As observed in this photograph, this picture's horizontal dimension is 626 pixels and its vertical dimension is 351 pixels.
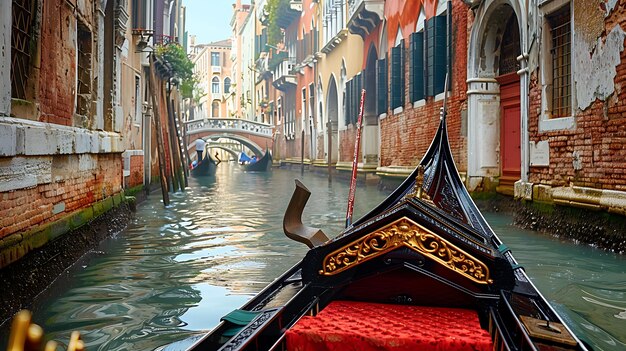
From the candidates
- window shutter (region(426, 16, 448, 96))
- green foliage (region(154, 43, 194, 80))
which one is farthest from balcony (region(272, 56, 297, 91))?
window shutter (region(426, 16, 448, 96))

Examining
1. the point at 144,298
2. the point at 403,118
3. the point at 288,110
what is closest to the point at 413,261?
the point at 144,298

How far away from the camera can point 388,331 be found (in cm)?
159

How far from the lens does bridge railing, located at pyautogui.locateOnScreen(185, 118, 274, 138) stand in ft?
71.2

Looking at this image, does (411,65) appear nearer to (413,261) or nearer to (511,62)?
(511,62)

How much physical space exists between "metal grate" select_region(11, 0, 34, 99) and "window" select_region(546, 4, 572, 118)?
3295 mm

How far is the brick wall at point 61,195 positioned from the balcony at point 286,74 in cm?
1508

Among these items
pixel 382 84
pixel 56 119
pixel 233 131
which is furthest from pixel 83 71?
pixel 233 131

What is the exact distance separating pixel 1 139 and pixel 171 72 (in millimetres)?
8265

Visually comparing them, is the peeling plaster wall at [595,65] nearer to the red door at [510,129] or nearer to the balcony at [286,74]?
the red door at [510,129]

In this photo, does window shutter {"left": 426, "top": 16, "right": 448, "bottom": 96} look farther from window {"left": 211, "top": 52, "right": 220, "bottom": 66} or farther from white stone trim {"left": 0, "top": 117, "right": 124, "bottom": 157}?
window {"left": 211, "top": 52, "right": 220, "bottom": 66}

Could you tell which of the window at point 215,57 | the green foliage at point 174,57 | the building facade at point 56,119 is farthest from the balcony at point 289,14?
the window at point 215,57

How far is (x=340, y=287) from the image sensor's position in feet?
6.06

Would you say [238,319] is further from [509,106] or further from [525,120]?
[509,106]

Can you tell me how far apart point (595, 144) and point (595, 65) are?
0.46 metres
